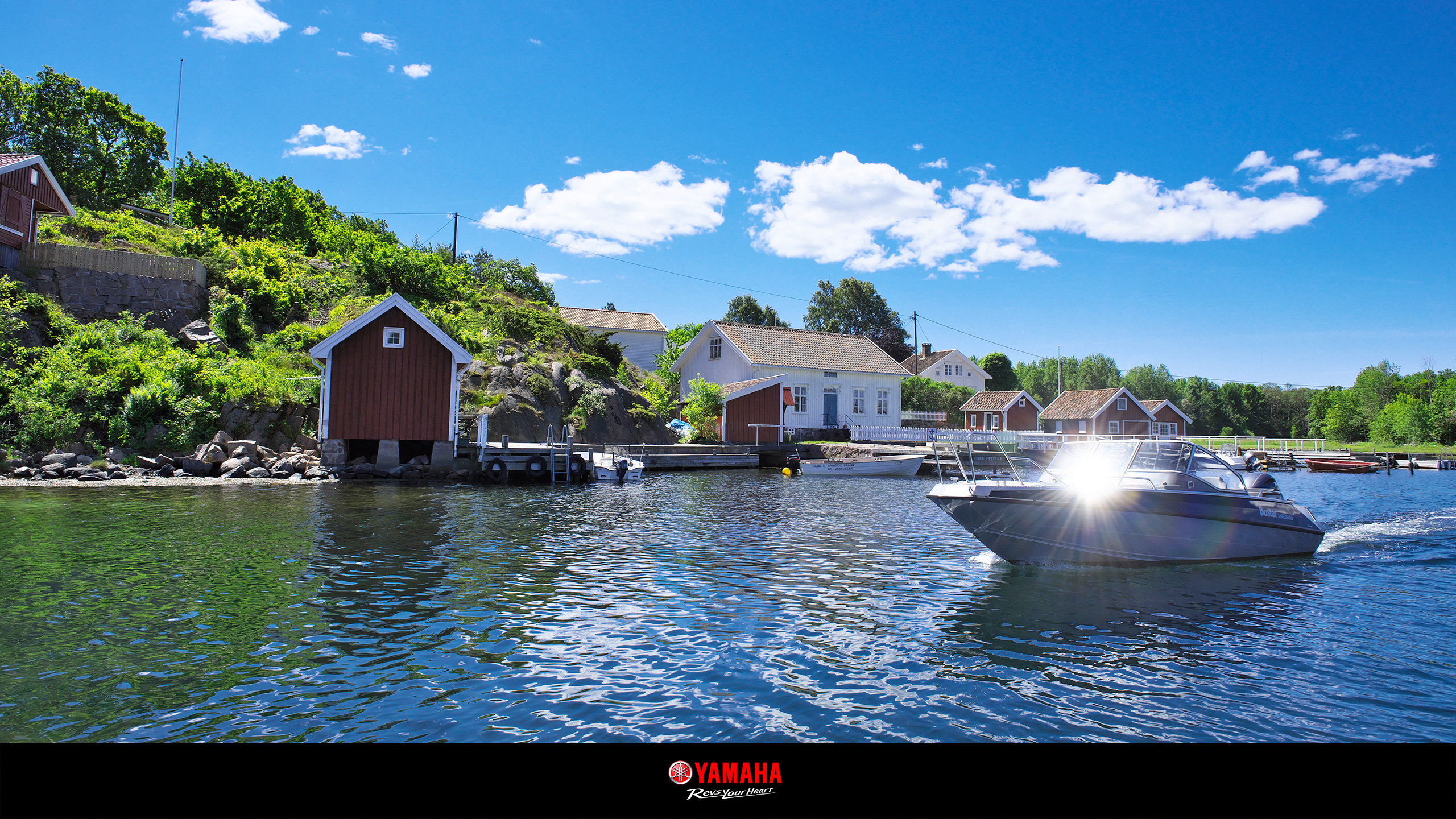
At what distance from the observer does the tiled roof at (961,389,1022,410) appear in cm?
5547

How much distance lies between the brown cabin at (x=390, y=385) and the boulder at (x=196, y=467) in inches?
129

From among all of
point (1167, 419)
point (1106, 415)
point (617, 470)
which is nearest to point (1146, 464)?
point (617, 470)

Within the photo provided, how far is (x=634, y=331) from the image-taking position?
56125mm

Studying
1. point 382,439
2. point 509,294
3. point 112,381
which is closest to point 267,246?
point 509,294

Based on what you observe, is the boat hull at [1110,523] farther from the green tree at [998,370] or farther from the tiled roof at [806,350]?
the green tree at [998,370]

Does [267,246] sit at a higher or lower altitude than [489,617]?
higher

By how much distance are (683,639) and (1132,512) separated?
729cm

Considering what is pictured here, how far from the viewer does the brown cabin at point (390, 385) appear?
24297 millimetres

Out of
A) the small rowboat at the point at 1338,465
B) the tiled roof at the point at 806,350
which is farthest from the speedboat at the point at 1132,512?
the small rowboat at the point at 1338,465

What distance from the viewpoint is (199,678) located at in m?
5.87
